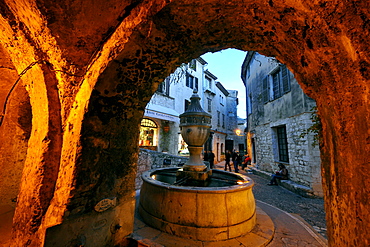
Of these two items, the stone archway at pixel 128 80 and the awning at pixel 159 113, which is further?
the awning at pixel 159 113

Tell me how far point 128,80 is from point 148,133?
11.0m

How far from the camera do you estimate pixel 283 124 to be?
786cm

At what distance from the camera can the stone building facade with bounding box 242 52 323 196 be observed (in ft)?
20.5

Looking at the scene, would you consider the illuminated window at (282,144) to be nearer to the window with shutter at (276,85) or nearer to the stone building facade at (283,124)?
the stone building facade at (283,124)

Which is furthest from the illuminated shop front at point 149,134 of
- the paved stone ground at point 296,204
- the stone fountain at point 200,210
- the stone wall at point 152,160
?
the stone fountain at point 200,210

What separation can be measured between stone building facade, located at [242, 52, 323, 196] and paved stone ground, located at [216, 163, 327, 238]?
749 mm

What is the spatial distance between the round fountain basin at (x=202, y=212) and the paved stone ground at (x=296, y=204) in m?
2.05

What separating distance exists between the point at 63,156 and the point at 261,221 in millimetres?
3919

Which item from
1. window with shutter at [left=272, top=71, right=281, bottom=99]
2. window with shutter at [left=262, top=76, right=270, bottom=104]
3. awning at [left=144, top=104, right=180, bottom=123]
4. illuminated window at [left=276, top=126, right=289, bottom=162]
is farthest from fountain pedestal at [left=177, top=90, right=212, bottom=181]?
window with shutter at [left=262, top=76, right=270, bottom=104]

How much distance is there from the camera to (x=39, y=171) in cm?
185

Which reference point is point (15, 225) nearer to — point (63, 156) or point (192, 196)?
point (63, 156)

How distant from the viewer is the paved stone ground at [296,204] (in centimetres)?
400

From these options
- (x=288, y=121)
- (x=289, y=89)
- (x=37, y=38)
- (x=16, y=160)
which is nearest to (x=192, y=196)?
(x=37, y=38)

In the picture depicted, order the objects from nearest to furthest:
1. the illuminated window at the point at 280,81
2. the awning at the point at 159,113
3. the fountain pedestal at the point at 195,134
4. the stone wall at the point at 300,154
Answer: the fountain pedestal at the point at 195,134 → the stone wall at the point at 300,154 → the illuminated window at the point at 280,81 → the awning at the point at 159,113
